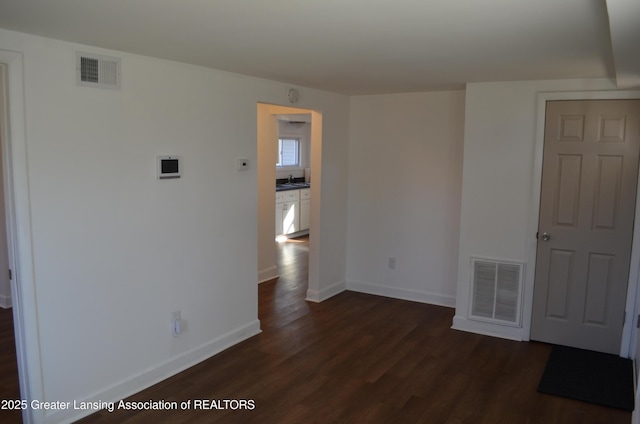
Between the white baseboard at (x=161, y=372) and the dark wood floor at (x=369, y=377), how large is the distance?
6 cm

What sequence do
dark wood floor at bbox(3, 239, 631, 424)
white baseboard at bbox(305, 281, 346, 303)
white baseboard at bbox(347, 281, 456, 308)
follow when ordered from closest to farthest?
dark wood floor at bbox(3, 239, 631, 424) → white baseboard at bbox(347, 281, 456, 308) → white baseboard at bbox(305, 281, 346, 303)

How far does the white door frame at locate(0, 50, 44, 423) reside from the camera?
2.53 metres

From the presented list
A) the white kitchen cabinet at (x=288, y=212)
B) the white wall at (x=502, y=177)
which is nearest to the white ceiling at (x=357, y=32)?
the white wall at (x=502, y=177)

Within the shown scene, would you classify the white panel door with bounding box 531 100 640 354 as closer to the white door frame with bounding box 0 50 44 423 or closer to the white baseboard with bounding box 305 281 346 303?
the white baseboard with bounding box 305 281 346 303

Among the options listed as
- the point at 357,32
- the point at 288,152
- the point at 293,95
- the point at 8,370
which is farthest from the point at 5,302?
the point at 288,152

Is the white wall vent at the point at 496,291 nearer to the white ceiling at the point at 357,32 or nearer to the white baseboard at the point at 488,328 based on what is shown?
the white baseboard at the point at 488,328

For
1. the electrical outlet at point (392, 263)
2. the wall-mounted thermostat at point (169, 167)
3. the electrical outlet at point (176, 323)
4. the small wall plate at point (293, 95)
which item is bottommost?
the electrical outlet at point (176, 323)

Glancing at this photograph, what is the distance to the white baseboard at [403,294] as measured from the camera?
5.14 m

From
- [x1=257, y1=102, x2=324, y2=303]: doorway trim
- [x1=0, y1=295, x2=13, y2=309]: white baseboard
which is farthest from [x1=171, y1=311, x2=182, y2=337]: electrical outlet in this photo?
[x1=0, y1=295, x2=13, y2=309]: white baseboard

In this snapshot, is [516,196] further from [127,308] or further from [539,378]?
[127,308]

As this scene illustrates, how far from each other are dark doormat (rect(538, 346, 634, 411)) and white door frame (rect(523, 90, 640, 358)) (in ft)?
0.75

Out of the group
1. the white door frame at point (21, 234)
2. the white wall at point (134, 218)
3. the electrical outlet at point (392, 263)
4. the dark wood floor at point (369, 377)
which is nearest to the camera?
the white door frame at point (21, 234)

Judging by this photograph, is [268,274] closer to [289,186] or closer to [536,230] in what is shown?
[289,186]

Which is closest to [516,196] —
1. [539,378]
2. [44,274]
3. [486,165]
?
[486,165]
